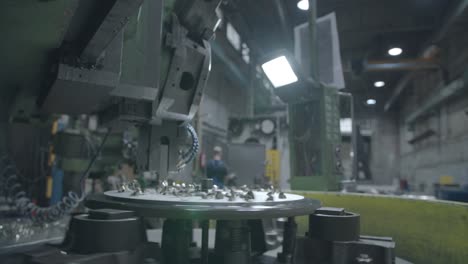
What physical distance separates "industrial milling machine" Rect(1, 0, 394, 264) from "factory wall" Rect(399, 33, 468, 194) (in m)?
5.74

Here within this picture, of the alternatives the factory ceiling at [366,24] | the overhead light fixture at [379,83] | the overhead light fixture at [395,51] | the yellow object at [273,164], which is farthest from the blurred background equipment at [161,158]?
the overhead light fixture at [379,83]

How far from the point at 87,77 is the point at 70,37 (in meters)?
0.11

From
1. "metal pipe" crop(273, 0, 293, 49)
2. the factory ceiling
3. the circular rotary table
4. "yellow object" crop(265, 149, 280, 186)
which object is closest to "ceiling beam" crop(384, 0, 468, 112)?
the factory ceiling

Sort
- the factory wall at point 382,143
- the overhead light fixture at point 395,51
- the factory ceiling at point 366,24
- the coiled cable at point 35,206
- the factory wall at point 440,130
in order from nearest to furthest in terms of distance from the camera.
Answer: the coiled cable at point 35,206, the factory ceiling at point 366,24, the factory wall at point 440,130, the overhead light fixture at point 395,51, the factory wall at point 382,143

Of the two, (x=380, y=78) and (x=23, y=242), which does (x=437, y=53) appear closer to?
(x=380, y=78)

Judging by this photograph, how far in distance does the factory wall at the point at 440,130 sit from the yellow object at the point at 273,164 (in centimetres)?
328

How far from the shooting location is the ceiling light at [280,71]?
A: 248 cm

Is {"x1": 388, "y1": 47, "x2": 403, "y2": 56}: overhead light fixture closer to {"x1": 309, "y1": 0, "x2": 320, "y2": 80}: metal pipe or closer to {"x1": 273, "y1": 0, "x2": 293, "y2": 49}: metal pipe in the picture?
{"x1": 273, "y1": 0, "x2": 293, "y2": 49}: metal pipe

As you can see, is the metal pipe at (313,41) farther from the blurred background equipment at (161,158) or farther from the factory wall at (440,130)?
the factory wall at (440,130)

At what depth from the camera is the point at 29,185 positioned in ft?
11.8

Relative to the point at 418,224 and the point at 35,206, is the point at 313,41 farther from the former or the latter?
the point at 35,206

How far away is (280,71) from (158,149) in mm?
1657

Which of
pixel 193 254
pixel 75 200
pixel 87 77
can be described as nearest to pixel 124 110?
pixel 87 77

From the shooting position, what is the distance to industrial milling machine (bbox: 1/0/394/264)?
0.70 m
